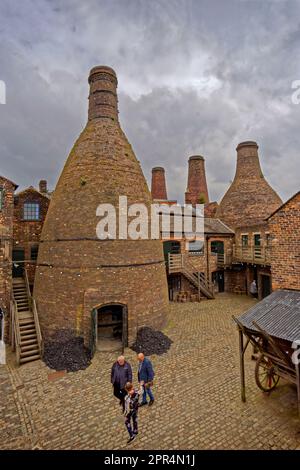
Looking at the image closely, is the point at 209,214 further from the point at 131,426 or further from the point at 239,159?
the point at 131,426

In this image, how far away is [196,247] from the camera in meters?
20.1

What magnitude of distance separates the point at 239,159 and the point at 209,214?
652 cm

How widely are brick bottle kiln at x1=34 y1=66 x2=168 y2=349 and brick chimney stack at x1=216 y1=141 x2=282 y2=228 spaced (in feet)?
39.8

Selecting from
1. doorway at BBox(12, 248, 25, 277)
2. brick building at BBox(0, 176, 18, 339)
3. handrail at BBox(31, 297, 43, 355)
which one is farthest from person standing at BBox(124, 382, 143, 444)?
doorway at BBox(12, 248, 25, 277)

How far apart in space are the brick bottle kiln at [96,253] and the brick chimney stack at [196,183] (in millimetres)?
16206

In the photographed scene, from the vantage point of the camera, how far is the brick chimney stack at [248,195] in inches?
834

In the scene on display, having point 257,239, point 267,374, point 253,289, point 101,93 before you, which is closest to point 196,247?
point 257,239

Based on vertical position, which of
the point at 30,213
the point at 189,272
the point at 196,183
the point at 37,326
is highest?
the point at 196,183

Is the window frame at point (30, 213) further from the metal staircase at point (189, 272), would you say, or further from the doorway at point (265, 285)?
the doorway at point (265, 285)

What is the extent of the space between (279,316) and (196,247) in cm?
1322

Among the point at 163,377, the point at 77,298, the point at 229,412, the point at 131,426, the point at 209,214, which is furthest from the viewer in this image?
the point at 209,214

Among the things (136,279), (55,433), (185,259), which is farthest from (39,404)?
(185,259)

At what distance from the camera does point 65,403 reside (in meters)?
7.25

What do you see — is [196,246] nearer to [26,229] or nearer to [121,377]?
[26,229]
